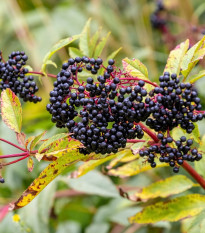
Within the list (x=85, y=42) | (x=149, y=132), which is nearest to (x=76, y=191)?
(x=85, y=42)

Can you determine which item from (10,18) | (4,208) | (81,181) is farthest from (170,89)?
(10,18)

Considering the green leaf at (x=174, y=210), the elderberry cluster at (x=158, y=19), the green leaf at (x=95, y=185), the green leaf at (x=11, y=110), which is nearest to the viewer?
the green leaf at (x=11, y=110)

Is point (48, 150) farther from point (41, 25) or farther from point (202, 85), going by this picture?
point (41, 25)

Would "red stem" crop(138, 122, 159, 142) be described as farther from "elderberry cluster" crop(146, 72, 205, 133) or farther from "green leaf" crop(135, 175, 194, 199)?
"green leaf" crop(135, 175, 194, 199)

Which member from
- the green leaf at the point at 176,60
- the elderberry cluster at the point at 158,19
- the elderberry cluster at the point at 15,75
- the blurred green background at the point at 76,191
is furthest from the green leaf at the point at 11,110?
the elderberry cluster at the point at 158,19

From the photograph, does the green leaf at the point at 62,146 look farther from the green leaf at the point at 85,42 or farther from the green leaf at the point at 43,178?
the green leaf at the point at 85,42

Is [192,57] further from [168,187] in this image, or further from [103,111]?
[168,187]
